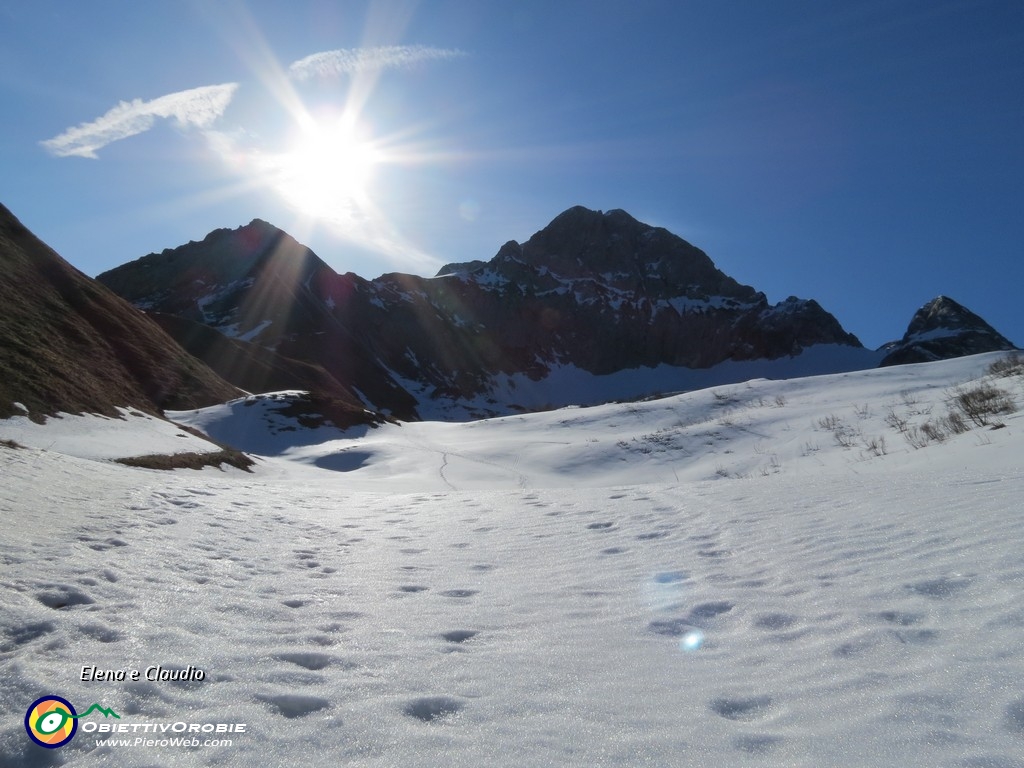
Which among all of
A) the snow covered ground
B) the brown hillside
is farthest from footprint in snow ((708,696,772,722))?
the brown hillside

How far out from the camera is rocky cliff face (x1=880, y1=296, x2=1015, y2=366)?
352ft

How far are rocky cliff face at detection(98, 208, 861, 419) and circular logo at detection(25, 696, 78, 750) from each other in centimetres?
8301

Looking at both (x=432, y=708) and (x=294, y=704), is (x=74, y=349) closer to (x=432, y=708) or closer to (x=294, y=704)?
(x=294, y=704)

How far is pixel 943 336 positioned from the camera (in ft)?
378

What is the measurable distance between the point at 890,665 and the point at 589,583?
256 cm

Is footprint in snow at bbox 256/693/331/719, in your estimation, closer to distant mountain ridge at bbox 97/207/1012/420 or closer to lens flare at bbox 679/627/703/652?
lens flare at bbox 679/627/703/652

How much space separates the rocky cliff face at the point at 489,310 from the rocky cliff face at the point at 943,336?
74.7 feet

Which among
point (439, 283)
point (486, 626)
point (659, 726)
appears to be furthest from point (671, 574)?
point (439, 283)

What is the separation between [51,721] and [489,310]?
149 metres

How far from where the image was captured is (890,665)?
10.5 feet

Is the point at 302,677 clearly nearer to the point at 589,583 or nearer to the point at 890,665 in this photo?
the point at 589,583

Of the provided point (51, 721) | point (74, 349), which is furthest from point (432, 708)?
point (74, 349)

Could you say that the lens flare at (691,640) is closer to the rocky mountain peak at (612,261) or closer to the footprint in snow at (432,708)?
the footprint in snow at (432,708)

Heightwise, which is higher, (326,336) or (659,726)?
(326,336)
